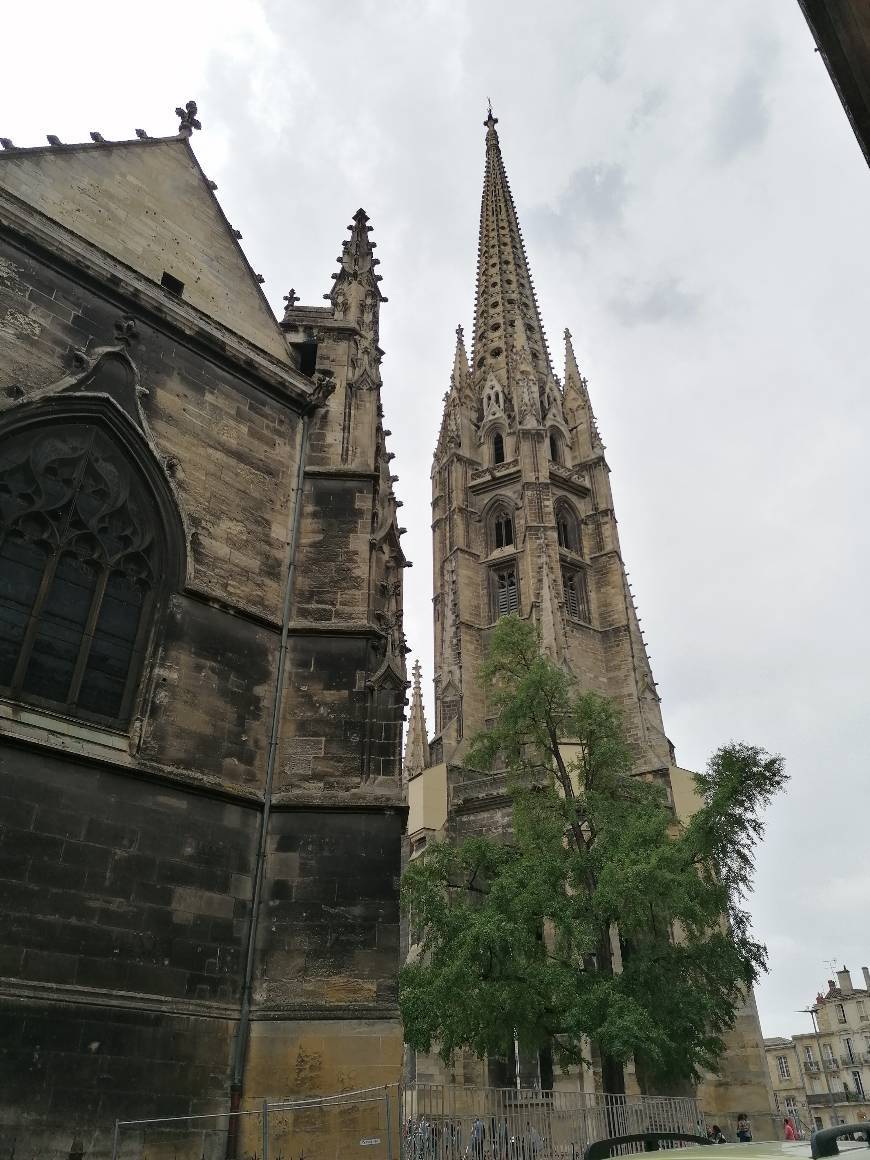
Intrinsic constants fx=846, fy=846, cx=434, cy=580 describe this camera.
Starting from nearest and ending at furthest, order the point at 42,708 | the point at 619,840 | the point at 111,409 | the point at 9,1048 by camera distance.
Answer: the point at 9,1048
the point at 42,708
the point at 111,409
the point at 619,840

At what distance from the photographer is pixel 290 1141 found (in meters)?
6.69

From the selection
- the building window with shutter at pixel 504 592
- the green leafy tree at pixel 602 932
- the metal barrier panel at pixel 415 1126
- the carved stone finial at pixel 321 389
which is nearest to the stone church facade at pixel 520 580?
the building window with shutter at pixel 504 592

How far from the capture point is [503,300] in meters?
47.7

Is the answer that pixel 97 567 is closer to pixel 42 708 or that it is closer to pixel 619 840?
pixel 42 708

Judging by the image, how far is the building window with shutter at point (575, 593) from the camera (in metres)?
32.9

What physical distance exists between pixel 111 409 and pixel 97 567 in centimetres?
173

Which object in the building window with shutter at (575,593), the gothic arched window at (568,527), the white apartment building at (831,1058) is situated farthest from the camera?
the white apartment building at (831,1058)

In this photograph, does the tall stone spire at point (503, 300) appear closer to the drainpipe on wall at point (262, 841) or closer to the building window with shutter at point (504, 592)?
the building window with shutter at point (504, 592)

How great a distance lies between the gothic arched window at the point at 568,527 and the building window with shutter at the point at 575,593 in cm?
158

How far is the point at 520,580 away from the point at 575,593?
2470 mm

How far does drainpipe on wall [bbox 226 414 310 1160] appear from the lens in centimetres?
682

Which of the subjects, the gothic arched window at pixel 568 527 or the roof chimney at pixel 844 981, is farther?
the roof chimney at pixel 844 981

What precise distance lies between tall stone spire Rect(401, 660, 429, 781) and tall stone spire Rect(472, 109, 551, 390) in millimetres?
17053

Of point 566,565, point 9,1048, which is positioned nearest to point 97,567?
point 9,1048
